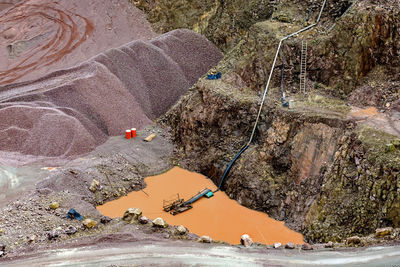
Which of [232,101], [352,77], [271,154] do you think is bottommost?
[271,154]

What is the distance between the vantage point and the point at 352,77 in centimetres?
2255

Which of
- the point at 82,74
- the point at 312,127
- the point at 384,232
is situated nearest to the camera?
the point at 384,232

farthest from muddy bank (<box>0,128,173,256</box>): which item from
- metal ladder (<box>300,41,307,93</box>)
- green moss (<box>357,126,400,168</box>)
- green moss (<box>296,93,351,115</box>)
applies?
green moss (<box>357,126,400,168</box>)

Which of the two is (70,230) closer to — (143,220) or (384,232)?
(143,220)

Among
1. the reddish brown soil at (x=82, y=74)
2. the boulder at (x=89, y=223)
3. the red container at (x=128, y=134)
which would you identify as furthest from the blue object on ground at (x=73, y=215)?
the red container at (x=128, y=134)

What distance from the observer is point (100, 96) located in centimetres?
A: 2600

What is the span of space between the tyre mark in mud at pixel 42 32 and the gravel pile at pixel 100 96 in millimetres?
4250

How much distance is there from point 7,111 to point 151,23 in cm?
1733

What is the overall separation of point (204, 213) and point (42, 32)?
22.7 m

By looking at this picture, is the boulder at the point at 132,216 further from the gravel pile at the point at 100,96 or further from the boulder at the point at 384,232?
the boulder at the point at 384,232

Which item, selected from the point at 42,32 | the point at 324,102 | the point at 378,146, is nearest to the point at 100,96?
the point at 42,32

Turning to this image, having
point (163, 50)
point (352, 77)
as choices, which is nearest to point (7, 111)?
point (163, 50)

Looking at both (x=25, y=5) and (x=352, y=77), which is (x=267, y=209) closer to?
(x=352, y=77)

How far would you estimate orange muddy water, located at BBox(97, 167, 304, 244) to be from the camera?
1917cm
